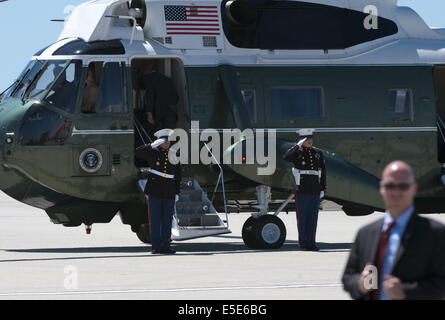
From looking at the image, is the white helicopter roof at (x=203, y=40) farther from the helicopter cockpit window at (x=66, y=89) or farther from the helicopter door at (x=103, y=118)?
the helicopter cockpit window at (x=66, y=89)

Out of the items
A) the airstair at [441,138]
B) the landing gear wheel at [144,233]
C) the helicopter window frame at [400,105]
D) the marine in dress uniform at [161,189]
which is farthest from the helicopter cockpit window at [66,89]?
the airstair at [441,138]

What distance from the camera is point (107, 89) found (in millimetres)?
15094

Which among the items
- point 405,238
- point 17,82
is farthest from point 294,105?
point 405,238

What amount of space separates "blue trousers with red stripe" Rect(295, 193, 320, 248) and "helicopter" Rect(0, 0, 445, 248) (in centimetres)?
44

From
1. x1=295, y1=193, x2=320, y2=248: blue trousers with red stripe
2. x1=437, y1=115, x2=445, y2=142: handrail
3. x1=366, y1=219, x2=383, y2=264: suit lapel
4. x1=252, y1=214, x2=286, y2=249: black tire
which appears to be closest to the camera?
x1=366, y1=219, x2=383, y2=264: suit lapel

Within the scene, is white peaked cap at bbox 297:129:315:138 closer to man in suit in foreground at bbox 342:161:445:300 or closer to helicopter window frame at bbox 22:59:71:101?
helicopter window frame at bbox 22:59:71:101

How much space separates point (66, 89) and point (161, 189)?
218 cm

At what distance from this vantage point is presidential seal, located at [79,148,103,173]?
1505cm

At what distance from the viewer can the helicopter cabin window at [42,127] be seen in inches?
582

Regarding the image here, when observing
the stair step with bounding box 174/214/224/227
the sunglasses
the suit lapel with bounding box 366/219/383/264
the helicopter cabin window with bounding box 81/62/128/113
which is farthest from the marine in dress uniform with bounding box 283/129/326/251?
the sunglasses

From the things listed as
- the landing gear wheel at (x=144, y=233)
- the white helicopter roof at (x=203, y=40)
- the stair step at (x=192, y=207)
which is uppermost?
the white helicopter roof at (x=203, y=40)

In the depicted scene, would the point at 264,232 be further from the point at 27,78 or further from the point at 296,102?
the point at 27,78

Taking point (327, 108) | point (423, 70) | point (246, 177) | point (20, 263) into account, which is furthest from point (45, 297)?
point (423, 70)
